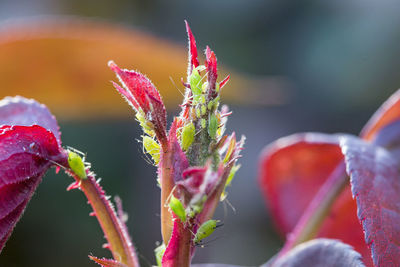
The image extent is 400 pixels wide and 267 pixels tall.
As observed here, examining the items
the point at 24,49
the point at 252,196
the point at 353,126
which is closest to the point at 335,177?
the point at 24,49

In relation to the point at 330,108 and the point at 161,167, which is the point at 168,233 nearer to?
the point at 161,167

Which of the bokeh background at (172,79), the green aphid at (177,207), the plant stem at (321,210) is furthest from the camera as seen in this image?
the bokeh background at (172,79)

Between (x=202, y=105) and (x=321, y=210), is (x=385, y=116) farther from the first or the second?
(x=202, y=105)

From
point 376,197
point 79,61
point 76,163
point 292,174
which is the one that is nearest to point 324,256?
point 376,197

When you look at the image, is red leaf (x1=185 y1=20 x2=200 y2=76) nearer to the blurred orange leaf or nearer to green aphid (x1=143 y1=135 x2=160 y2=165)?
green aphid (x1=143 y1=135 x2=160 y2=165)

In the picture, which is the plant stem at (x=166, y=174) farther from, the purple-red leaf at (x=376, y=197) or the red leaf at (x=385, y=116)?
the red leaf at (x=385, y=116)

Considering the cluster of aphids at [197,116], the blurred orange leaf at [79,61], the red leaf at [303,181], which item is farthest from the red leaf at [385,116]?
the cluster of aphids at [197,116]
